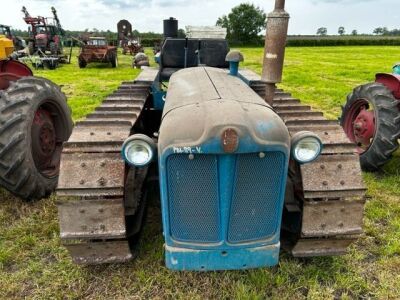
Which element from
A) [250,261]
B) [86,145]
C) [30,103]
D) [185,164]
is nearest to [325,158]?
[250,261]

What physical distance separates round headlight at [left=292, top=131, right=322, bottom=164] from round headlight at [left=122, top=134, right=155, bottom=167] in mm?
955

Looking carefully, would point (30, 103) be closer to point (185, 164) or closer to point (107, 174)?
point (107, 174)

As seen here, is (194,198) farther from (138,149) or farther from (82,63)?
(82,63)

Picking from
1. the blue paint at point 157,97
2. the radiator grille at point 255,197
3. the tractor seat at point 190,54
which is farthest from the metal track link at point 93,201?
the tractor seat at point 190,54

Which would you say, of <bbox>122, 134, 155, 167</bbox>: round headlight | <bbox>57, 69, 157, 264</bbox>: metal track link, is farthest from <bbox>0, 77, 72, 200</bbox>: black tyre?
<bbox>122, 134, 155, 167</bbox>: round headlight

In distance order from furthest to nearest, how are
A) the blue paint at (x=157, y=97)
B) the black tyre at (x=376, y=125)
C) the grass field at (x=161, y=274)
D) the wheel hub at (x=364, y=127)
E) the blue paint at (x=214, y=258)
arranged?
1. the blue paint at (x=157, y=97)
2. the wheel hub at (x=364, y=127)
3. the black tyre at (x=376, y=125)
4. the grass field at (x=161, y=274)
5. the blue paint at (x=214, y=258)

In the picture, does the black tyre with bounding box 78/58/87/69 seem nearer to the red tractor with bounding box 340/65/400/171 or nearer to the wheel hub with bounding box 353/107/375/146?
the red tractor with bounding box 340/65/400/171

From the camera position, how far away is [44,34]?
2139 centimetres

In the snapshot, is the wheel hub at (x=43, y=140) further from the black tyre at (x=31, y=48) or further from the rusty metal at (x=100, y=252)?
the black tyre at (x=31, y=48)

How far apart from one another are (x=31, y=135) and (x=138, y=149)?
2.01m

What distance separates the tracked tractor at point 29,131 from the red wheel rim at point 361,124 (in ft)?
12.6

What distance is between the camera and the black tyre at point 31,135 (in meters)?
3.54

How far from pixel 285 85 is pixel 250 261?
1102 centimetres

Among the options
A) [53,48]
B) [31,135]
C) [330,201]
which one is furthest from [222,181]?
[53,48]
